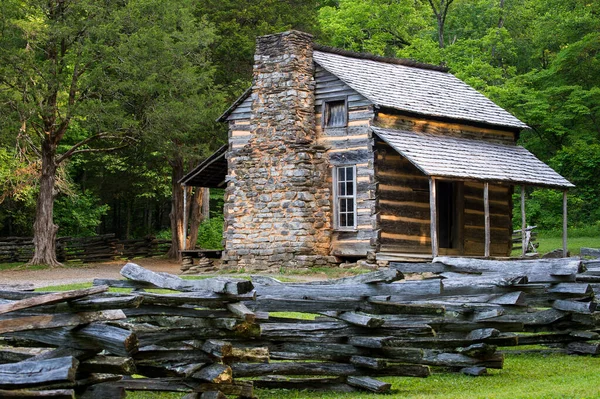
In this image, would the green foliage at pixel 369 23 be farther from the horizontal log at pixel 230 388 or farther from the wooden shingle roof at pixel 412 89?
the horizontal log at pixel 230 388

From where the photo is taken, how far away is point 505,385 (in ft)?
33.6

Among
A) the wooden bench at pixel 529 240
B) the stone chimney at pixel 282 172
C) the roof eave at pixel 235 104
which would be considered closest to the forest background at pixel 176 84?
the roof eave at pixel 235 104

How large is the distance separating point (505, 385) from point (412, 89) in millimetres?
17373

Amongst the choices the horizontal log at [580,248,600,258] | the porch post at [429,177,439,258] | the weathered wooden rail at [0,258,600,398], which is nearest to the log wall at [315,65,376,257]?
the porch post at [429,177,439,258]

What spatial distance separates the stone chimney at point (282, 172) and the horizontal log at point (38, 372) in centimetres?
1692

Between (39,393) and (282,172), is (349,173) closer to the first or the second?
(282,172)

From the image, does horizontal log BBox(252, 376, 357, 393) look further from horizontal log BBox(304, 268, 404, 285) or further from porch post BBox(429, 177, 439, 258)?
porch post BBox(429, 177, 439, 258)

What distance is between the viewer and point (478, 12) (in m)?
48.7

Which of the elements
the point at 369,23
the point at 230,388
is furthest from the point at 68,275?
the point at 369,23

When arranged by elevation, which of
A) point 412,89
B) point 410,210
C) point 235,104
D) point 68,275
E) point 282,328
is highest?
point 412,89

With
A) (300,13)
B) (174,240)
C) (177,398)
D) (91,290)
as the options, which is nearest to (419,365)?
(177,398)

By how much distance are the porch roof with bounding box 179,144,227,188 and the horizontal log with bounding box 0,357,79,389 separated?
1956 centimetres

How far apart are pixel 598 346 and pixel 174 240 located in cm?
2384

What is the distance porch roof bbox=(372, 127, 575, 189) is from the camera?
22.9m
